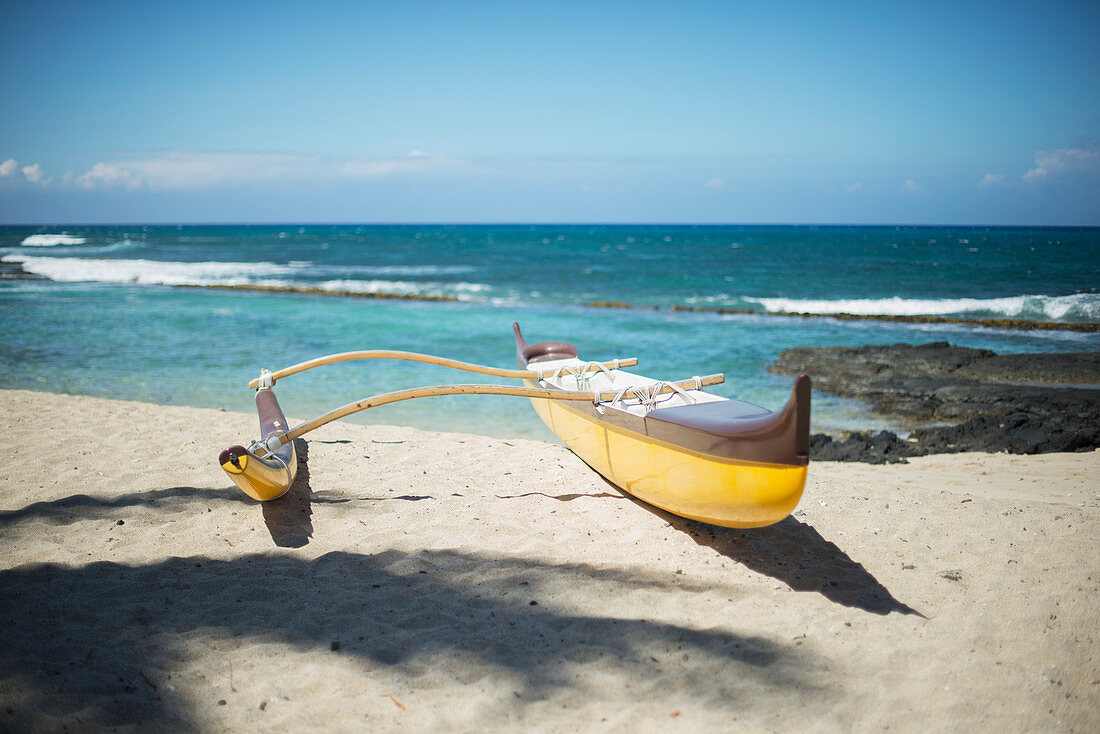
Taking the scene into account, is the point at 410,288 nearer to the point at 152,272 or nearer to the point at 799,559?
the point at 152,272

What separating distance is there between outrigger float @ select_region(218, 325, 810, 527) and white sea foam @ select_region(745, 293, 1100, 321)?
12594 mm

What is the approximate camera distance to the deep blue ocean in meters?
7.46

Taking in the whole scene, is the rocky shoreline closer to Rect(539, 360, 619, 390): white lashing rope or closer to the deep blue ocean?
the deep blue ocean

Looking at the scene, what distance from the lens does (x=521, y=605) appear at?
2.64 meters

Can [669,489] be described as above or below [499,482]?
Result: above

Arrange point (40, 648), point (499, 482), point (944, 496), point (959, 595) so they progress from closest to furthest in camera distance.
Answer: point (40, 648)
point (959, 595)
point (944, 496)
point (499, 482)

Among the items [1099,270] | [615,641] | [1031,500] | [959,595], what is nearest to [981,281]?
[1099,270]

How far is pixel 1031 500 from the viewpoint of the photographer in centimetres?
390

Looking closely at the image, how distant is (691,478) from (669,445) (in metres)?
0.20

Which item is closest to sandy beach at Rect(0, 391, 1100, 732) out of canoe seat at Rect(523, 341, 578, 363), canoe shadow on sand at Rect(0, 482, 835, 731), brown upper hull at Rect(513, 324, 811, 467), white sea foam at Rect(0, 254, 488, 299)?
canoe shadow on sand at Rect(0, 482, 835, 731)

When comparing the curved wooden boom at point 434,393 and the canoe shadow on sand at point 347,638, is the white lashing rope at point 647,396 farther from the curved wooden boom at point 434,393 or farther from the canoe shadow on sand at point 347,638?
the canoe shadow on sand at point 347,638

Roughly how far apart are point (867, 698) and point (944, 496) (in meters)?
2.26

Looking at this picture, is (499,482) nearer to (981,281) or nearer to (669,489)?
(669,489)

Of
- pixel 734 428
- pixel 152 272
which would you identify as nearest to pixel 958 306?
pixel 734 428
